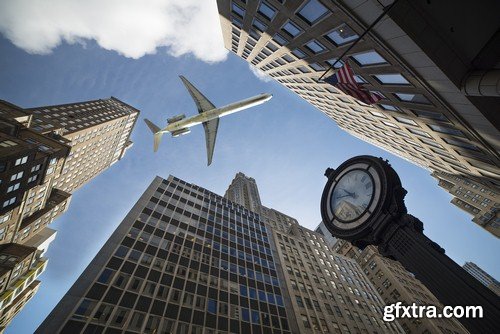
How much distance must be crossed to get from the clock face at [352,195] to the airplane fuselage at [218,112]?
2743 centimetres

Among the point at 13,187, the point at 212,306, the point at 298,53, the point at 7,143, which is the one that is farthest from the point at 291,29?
the point at 13,187

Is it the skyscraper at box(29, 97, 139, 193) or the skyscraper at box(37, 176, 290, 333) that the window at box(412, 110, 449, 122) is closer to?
the skyscraper at box(37, 176, 290, 333)

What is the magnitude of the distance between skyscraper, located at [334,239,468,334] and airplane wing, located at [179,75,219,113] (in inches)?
2031

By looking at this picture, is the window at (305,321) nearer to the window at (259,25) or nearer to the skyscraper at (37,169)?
the window at (259,25)

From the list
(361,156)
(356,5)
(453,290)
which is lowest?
(453,290)

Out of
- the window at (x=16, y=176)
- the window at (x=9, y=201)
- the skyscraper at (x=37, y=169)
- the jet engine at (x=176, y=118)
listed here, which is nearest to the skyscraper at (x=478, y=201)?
the jet engine at (x=176, y=118)

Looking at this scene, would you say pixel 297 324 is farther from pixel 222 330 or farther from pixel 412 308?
pixel 412 308

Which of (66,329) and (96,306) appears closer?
(66,329)

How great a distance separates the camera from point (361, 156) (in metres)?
7.77

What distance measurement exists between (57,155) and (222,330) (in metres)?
51.7

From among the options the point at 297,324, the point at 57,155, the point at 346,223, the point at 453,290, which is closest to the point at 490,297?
the point at 453,290

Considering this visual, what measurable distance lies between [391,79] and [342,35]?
405 centimetres

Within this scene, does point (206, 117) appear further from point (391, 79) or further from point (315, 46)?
point (391, 79)

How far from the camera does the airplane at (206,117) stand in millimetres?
35559
